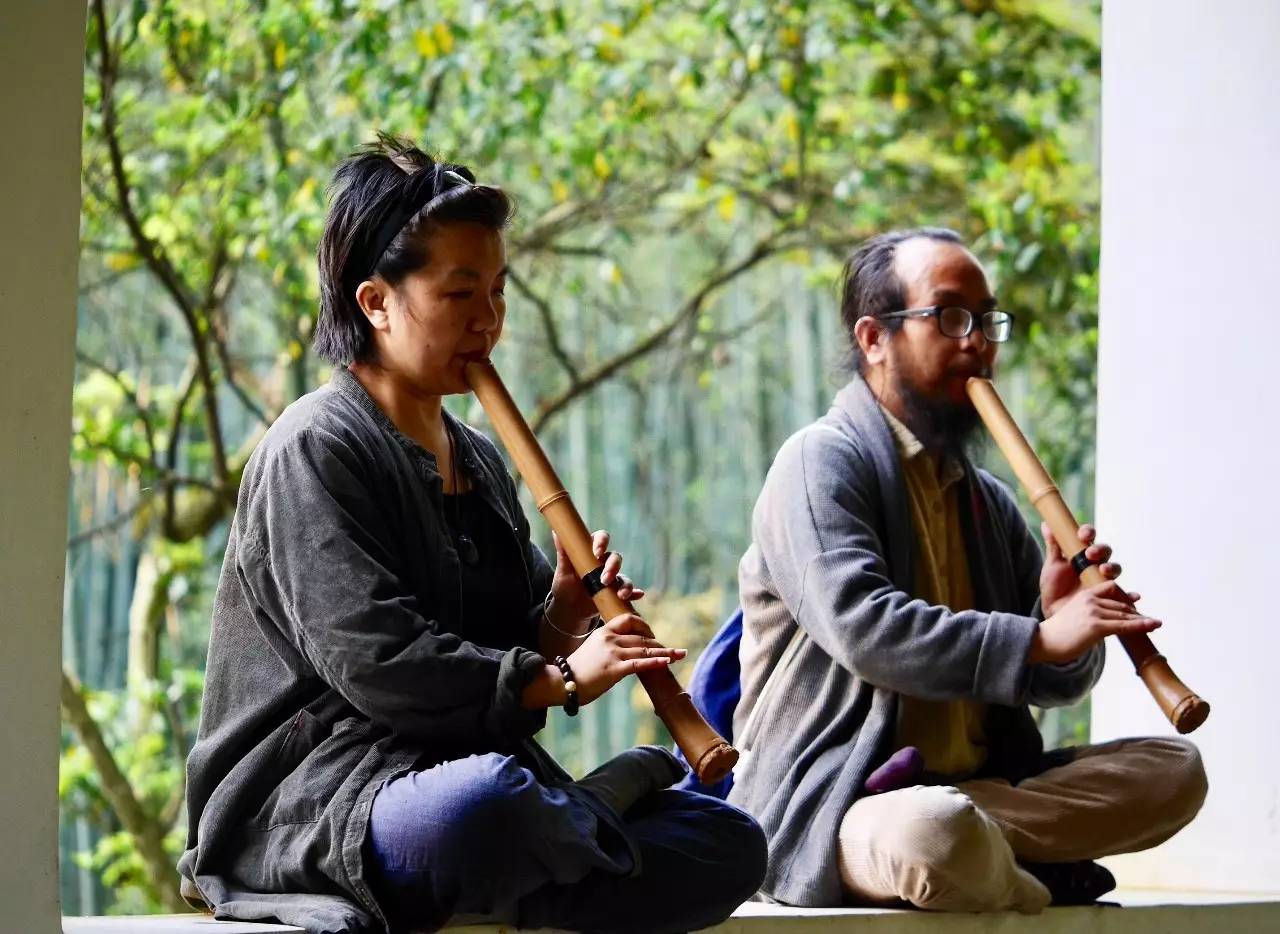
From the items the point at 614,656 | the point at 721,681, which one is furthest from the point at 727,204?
the point at 614,656

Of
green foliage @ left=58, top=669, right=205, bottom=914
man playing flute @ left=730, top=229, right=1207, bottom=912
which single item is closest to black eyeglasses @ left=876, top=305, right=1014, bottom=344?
man playing flute @ left=730, top=229, right=1207, bottom=912

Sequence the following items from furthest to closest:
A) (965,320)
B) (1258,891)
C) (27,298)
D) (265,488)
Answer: (1258,891) → (965,320) → (265,488) → (27,298)

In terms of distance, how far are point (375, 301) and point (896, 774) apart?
1188 mm

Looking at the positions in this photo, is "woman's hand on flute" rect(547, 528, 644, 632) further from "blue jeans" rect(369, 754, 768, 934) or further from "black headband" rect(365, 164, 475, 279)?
"black headband" rect(365, 164, 475, 279)

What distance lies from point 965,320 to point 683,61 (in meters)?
3.16

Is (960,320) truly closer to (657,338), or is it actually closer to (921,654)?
(921,654)

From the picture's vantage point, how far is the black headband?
2.71m

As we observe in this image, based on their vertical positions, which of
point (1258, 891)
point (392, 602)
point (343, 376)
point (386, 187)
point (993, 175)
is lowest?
point (1258, 891)

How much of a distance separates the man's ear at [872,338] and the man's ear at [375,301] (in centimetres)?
114

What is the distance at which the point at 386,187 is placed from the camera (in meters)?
2.72

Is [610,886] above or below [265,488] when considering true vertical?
below

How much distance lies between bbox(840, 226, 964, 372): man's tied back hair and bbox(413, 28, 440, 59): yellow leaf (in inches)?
101

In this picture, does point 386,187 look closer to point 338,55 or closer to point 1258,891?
point 1258,891

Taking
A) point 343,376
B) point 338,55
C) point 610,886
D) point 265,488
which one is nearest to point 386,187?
point 343,376
